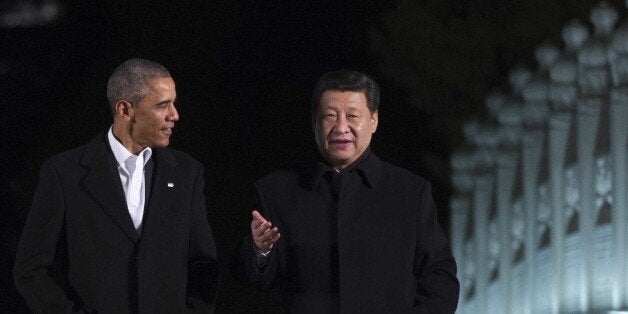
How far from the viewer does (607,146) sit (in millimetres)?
5879

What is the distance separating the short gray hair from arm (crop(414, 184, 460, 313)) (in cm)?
64

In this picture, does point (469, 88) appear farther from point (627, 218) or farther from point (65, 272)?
point (65, 272)

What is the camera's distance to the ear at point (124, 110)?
110 inches

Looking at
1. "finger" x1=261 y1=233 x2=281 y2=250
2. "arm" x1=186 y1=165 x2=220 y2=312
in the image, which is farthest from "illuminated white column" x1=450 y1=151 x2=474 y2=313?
"finger" x1=261 y1=233 x2=281 y2=250

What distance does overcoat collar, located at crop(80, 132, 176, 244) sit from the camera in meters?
2.77

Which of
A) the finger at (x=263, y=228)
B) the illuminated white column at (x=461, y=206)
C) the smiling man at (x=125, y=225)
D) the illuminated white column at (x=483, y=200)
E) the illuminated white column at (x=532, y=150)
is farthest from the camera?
the illuminated white column at (x=461, y=206)

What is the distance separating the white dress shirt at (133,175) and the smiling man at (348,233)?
238 millimetres

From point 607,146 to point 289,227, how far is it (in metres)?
3.35

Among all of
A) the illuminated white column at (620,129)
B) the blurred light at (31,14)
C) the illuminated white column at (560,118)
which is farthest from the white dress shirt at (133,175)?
the blurred light at (31,14)

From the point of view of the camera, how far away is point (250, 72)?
7.35m

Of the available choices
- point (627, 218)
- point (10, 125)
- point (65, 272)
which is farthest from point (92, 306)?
point (10, 125)

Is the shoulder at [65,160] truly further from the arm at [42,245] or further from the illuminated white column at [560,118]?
the illuminated white column at [560,118]

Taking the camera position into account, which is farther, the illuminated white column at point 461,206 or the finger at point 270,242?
the illuminated white column at point 461,206

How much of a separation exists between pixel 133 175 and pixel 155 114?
0.48 feet
